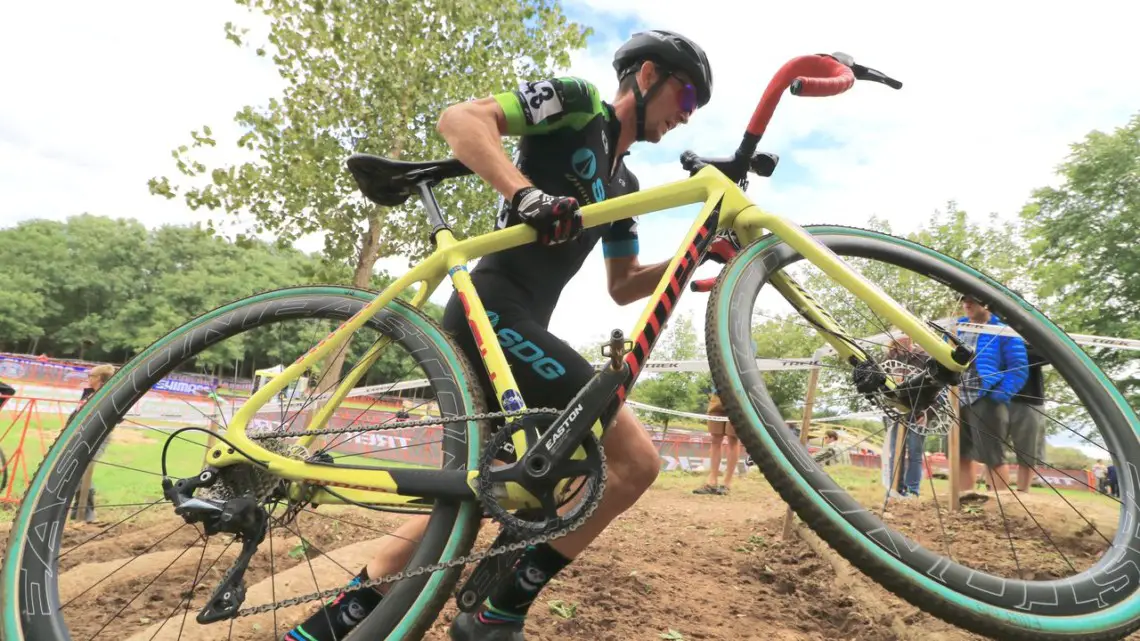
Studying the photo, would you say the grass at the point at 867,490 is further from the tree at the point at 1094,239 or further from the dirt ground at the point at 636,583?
the tree at the point at 1094,239

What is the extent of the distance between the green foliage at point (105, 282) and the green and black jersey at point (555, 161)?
1666 inches

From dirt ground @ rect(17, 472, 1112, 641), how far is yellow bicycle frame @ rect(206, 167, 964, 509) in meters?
0.34

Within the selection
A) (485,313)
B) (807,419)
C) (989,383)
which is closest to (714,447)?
(807,419)

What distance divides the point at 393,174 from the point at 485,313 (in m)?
0.72

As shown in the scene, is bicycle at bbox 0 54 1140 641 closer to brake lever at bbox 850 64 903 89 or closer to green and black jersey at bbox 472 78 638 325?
brake lever at bbox 850 64 903 89

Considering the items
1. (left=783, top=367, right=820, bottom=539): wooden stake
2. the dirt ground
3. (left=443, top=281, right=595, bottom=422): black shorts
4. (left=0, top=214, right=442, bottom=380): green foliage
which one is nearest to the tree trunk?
the dirt ground

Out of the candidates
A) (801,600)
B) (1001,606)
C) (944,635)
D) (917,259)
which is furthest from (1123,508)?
(801,600)

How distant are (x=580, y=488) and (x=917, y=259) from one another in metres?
1.34

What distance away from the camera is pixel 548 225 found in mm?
1796

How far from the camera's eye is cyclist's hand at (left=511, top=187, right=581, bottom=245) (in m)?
1.78

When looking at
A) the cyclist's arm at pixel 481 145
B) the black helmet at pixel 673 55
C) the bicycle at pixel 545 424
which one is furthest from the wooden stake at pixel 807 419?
the cyclist's arm at pixel 481 145

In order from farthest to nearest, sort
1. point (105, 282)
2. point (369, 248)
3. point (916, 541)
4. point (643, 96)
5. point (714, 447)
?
point (105, 282), point (714, 447), point (369, 248), point (643, 96), point (916, 541)

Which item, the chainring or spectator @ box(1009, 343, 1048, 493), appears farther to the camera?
spectator @ box(1009, 343, 1048, 493)

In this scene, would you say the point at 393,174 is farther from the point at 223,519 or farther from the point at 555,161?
the point at 223,519
